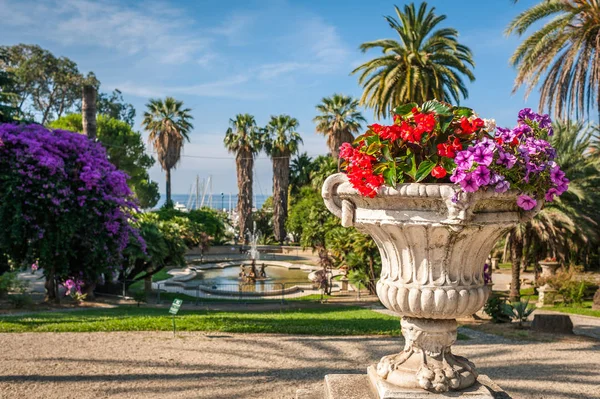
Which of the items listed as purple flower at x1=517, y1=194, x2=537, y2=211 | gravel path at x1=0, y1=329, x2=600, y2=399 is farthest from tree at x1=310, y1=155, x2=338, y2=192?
purple flower at x1=517, y1=194, x2=537, y2=211

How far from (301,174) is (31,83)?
24654mm

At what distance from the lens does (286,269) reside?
100ft

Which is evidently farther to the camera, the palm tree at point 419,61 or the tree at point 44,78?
the tree at point 44,78

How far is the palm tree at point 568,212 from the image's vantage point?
18531mm

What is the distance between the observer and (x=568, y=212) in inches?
756

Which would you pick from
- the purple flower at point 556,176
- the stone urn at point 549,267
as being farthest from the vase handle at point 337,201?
the stone urn at point 549,267

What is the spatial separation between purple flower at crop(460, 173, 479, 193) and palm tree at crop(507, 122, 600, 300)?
54.1 feet

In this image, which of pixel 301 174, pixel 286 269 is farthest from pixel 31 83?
pixel 286 269

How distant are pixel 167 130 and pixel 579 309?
34147mm

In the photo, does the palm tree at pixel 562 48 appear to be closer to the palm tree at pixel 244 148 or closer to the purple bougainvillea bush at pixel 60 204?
the purple bougainvillea bush at pixel 60 204

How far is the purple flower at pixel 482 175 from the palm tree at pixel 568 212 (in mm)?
16440

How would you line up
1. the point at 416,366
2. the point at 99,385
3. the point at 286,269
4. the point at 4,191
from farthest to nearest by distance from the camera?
the point at 286,269 < the point at 4,191 < the point at 99,385 < the point at 416,366

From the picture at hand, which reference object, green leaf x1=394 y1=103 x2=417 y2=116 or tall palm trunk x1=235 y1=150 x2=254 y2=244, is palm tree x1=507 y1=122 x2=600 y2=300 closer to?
green leaf x1=394 y1=103 x2=417 y2=116

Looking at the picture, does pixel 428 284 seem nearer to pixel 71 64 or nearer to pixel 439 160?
pixel 439 160
